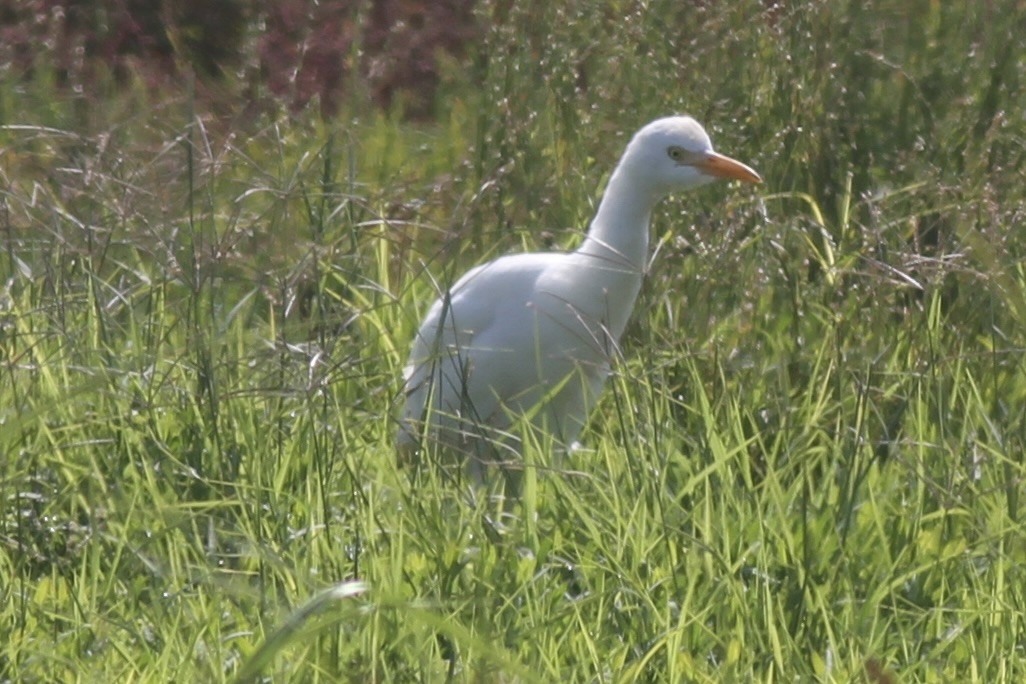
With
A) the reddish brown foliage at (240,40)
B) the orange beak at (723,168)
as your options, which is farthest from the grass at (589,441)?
the reddish brown foliage at (240,40)

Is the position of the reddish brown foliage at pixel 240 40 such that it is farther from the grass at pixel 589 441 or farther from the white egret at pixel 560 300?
the white egret at pixel 560 300

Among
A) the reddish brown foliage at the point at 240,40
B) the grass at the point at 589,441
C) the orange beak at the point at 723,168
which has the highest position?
the orange beak at the point at 723,168

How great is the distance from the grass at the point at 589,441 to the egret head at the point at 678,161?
Answer: 13 cm

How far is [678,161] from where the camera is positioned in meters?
A: 4.11

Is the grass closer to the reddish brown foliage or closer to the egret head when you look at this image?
the egret head

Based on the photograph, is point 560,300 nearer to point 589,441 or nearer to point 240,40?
point 589,441

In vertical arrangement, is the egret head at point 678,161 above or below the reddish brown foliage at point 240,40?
above

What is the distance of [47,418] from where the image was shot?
3.46m

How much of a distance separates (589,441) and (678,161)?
0.68 meters

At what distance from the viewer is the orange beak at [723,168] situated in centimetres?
408

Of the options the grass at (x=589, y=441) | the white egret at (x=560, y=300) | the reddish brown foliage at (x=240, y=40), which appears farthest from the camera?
the reddish brown foliage at (x=240, y=40)

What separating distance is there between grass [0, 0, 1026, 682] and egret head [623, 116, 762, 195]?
126 mm

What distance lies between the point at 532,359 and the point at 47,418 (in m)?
1.12

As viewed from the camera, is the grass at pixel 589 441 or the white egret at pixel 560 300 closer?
the grass at pixel 589 441
